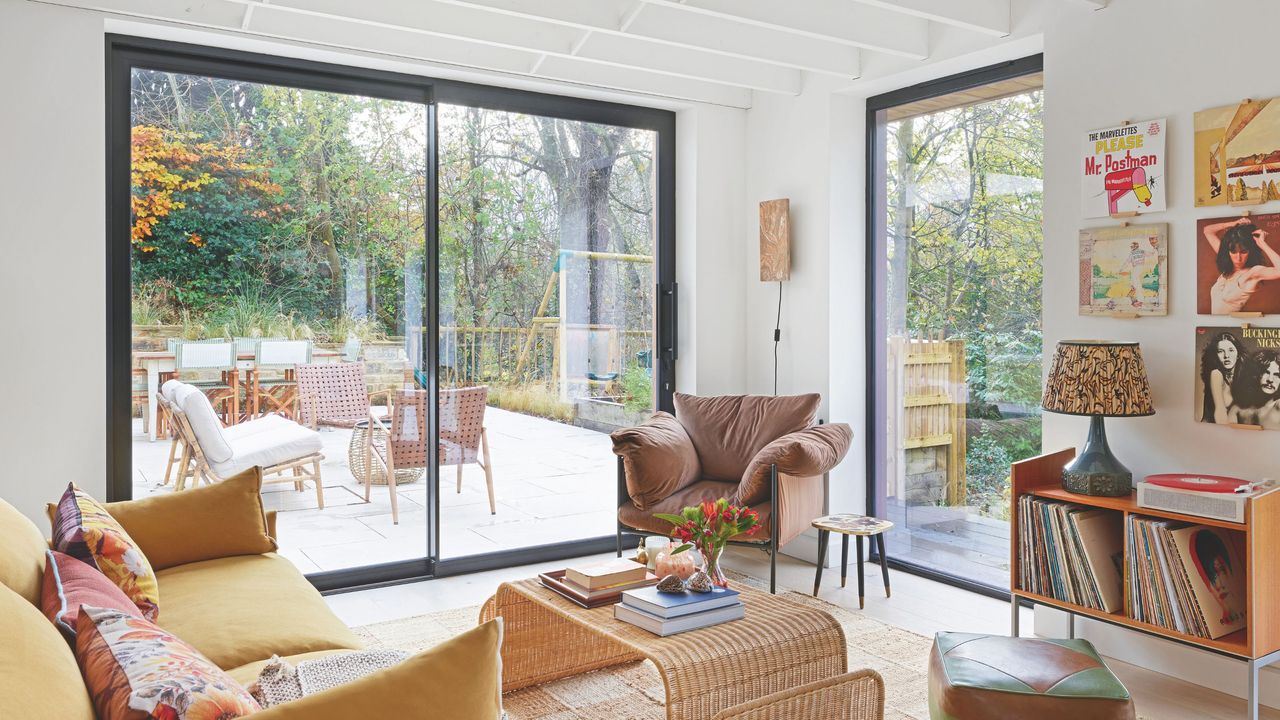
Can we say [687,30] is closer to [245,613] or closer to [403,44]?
[403,44]

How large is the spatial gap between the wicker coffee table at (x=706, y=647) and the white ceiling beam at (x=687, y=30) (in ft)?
7.01

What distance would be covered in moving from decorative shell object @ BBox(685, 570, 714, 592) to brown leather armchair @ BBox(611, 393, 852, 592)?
4.02 ft

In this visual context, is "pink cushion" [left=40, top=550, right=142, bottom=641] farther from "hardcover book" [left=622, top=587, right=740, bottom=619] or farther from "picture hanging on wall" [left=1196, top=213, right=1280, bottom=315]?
"picture hanging on wall" [left=1196, top=213, right=1280, bottom=315]

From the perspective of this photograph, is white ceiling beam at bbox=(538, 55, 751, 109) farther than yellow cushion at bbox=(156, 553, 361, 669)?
Yes

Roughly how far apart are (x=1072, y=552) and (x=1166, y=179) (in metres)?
1.34

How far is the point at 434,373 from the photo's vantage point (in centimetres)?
433

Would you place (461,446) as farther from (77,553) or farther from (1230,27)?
(1230,27)

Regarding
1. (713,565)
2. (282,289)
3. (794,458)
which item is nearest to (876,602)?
(794,458)

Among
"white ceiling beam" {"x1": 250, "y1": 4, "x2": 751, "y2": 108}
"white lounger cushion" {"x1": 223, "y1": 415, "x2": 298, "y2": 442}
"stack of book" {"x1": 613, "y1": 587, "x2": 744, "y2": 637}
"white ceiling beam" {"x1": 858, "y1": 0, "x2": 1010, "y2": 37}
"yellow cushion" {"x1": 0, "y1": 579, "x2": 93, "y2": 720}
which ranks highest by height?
"white ceiling beam" {"x1": 250, "y1": 4, "x2": 751, "y2": 108}

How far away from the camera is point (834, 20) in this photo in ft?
12.0

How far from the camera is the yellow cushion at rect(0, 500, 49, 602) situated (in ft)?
5.90

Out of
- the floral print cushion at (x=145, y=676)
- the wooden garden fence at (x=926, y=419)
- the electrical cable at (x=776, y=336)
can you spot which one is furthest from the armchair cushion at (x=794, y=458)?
the floral print cushion at (x=145, y=676)

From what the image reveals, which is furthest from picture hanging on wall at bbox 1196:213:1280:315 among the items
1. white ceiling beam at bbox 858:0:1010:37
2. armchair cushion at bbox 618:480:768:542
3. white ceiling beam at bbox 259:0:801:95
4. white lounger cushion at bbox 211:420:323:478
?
white lounger cushion at bbox 211:420:323:478

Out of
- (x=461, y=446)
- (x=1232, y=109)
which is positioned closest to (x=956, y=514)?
(x=1232, y=109)
